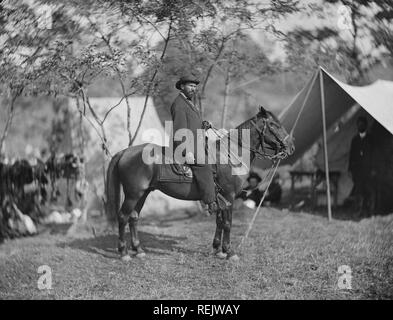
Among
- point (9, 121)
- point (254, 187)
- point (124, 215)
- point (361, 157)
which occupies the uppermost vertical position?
point (9, 121)

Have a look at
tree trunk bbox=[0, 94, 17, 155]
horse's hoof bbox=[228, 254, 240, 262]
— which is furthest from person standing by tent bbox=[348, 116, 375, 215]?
tree trunk bbox=[0, 94, 17, 155]

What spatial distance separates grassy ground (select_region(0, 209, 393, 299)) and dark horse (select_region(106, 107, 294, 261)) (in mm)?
220

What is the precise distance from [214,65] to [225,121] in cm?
125

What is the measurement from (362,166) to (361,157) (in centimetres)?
19

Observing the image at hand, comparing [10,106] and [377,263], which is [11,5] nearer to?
[10,106]

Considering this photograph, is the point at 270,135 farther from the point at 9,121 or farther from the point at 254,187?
the point at 9,121

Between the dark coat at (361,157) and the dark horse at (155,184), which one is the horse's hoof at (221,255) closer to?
the dark horse at (155,184)

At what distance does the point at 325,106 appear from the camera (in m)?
7.78

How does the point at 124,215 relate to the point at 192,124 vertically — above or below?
below

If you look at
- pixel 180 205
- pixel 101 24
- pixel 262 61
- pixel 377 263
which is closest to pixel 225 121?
pixel 262 61

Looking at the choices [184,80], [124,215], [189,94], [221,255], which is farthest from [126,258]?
[184,80]

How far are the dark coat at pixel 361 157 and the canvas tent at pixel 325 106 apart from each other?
56 centimetres

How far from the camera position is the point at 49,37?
515 centimetres

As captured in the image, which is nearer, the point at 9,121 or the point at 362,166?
the point at 9,121
